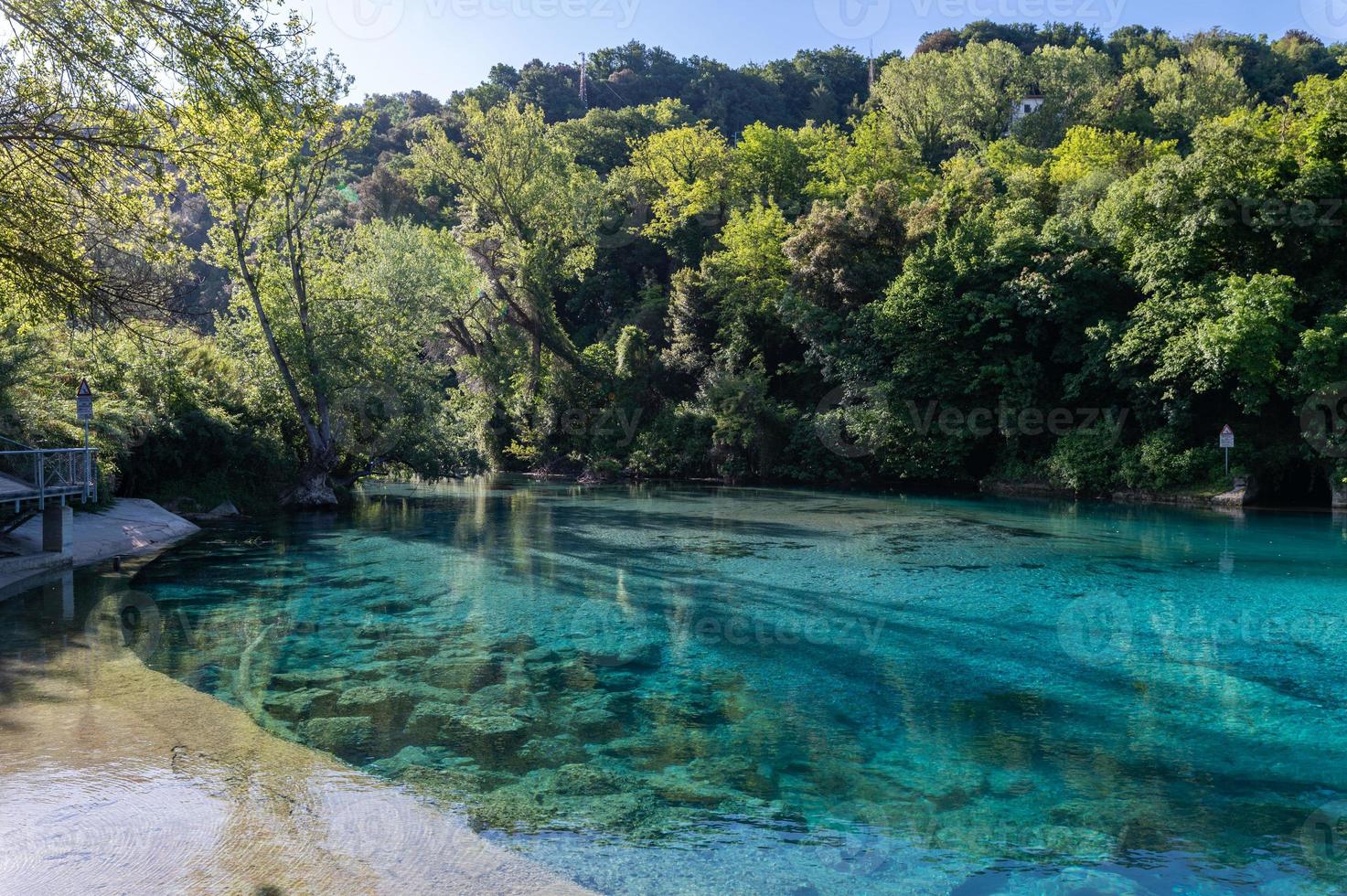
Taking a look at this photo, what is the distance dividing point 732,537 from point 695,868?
49.9 ft

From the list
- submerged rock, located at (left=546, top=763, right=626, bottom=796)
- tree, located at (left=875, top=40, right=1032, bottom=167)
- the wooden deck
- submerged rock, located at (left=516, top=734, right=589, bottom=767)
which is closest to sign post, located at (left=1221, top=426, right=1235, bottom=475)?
submerged rock, located at (left=516, top=734, right=589, bottom=767)

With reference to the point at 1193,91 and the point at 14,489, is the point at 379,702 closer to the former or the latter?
the point at 14,489

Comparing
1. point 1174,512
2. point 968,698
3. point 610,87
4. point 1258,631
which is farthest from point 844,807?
point 610,87

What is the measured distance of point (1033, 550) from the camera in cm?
1803

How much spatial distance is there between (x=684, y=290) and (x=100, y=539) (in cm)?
2869

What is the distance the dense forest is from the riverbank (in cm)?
110

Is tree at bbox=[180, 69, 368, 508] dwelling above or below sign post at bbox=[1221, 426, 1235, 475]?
above

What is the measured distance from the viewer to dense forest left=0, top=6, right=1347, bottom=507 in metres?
10.8

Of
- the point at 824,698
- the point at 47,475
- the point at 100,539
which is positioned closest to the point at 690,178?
the point at 100,539

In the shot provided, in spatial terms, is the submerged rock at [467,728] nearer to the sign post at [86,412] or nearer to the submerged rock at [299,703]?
the submerged rock at [299,703]

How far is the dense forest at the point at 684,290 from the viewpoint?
10.8 metres

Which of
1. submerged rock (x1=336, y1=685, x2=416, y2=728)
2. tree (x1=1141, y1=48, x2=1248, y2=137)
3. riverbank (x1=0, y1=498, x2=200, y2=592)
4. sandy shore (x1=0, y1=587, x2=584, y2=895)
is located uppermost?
tree (x1=1141, y1=48, x2=1248, y2=137)

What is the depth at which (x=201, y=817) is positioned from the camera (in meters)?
5.43

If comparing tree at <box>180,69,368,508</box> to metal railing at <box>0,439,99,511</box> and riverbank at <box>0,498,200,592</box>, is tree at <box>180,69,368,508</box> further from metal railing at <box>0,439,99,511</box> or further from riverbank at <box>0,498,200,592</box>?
metal railing at <box>0,439,99,511</box>
